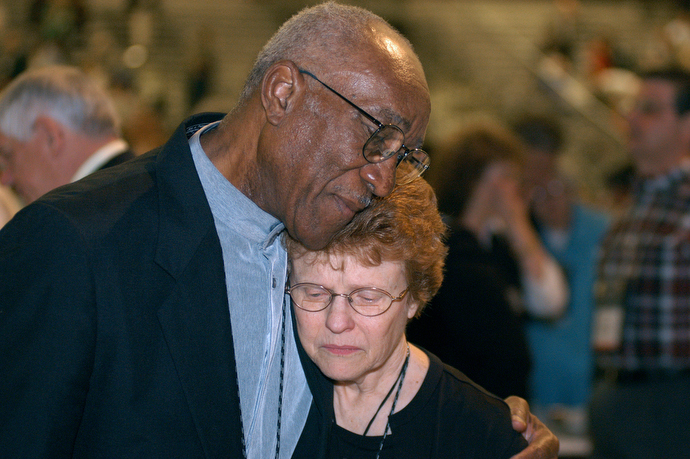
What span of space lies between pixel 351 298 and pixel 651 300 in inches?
88.5

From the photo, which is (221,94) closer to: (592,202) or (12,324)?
(592,202)

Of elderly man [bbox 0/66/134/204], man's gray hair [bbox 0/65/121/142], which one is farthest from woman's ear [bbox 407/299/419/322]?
man's gray hair [bbox 0/65/121/142]

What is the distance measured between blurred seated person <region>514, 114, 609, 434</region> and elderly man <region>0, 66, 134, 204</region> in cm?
308

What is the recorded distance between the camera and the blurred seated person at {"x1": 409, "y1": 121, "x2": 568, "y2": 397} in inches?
117

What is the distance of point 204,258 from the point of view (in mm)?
1563

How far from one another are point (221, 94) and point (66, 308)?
1031 cm

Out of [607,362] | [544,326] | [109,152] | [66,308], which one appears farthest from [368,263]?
[544,326]

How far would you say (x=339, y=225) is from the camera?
5.46 feet

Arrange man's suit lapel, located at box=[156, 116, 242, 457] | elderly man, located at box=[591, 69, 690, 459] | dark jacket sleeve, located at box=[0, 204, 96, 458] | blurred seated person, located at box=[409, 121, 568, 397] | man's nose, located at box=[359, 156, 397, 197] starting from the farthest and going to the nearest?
elderly man, located at box=[591, 69, 690, 459], blurred seated person, located at box=[409, 121, 568, 397], man's nose, located at box=[359, 156, 397, 197], man's suit lapel, located at box=[156, 116, 242, 457], dark jacket sleeve, located at box=[0, 204, 96, 458]

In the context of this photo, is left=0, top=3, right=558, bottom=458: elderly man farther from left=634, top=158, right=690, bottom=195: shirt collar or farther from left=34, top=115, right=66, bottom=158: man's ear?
left=634, top=158, right=690, bottom=195: shirt collar

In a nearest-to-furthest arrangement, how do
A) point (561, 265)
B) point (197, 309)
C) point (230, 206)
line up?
point (197, 309) → point (230, 206) → point (561, 265)

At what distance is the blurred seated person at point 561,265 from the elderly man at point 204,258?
3070 mm

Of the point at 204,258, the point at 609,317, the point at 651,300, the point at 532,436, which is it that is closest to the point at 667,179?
the point at 651,300

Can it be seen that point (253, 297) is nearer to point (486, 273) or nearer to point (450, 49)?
point (486, 273)
